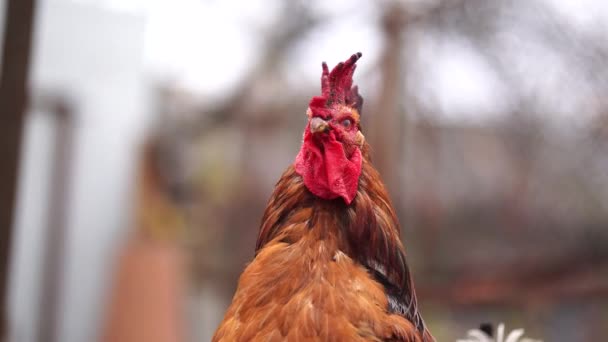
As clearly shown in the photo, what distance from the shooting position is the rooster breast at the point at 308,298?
1.02 meters

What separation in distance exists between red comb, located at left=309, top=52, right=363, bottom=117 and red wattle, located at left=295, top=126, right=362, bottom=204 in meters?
0.05

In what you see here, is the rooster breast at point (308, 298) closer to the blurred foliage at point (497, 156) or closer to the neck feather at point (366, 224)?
the neck feather at point (366, 224)

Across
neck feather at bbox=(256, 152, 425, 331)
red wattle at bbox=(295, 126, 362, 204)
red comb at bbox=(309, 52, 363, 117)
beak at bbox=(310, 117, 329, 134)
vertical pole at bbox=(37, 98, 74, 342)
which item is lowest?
vertical pole at bbox=(37, 98, 74, 342)

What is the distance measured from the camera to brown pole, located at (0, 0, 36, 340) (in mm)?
1746

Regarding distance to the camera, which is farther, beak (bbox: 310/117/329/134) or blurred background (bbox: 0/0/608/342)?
blurred background (bbox: 0/0/608/342)

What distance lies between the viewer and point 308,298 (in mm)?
1048

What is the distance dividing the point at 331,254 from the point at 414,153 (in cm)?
196

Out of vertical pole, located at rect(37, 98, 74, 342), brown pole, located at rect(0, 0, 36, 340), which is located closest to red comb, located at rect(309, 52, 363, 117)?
brown pole, located at rect(0, 0, 36, 340)

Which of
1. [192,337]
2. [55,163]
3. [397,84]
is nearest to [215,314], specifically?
[192,337]

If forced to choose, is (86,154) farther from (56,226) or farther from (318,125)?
(318,125)

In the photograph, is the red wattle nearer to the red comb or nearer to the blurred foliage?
the red comb

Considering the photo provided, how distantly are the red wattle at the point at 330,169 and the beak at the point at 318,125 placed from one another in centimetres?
3

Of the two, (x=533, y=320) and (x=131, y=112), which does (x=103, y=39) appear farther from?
(x=533, y=320)

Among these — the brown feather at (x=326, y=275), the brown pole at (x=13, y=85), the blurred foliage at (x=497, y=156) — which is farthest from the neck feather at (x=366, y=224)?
the blurred foliage at (x=497, y=156)
